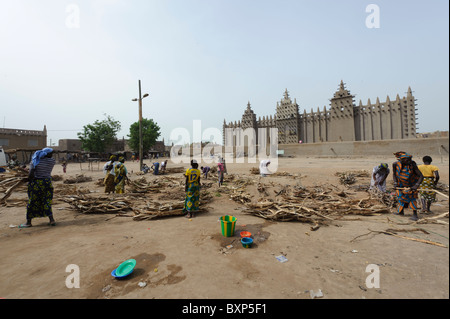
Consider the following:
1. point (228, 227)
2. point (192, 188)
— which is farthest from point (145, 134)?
point (228, 227)

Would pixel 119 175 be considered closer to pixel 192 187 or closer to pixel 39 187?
pixel 39 187

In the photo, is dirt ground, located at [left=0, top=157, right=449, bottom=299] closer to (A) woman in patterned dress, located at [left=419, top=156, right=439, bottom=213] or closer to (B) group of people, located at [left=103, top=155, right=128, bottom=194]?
(A) woman in patterned dress, located at [left=419, top=156, right=439, bottom=213]

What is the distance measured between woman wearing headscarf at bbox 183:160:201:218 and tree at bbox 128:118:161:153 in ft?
138

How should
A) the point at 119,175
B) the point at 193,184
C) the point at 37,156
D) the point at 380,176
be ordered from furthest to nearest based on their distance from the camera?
the point at 119,175, the point at 380,176, the point at 193,184, the point at 37,156

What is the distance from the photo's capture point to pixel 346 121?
38.2m

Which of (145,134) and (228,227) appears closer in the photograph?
(228,227)

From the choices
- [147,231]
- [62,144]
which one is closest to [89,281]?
[147,231]

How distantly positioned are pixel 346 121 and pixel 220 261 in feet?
144

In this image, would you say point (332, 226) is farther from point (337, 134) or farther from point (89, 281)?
point (337, 134)

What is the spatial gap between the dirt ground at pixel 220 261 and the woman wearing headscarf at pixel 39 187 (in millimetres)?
416

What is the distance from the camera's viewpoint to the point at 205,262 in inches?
125

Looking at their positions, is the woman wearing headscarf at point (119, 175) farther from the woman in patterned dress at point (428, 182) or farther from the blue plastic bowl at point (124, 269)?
the woman in patterned dress at point (428, 182)

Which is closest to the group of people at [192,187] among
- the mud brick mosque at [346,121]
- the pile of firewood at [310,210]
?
the pile of firewood at [310,210]

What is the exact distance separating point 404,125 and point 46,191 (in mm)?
46617
